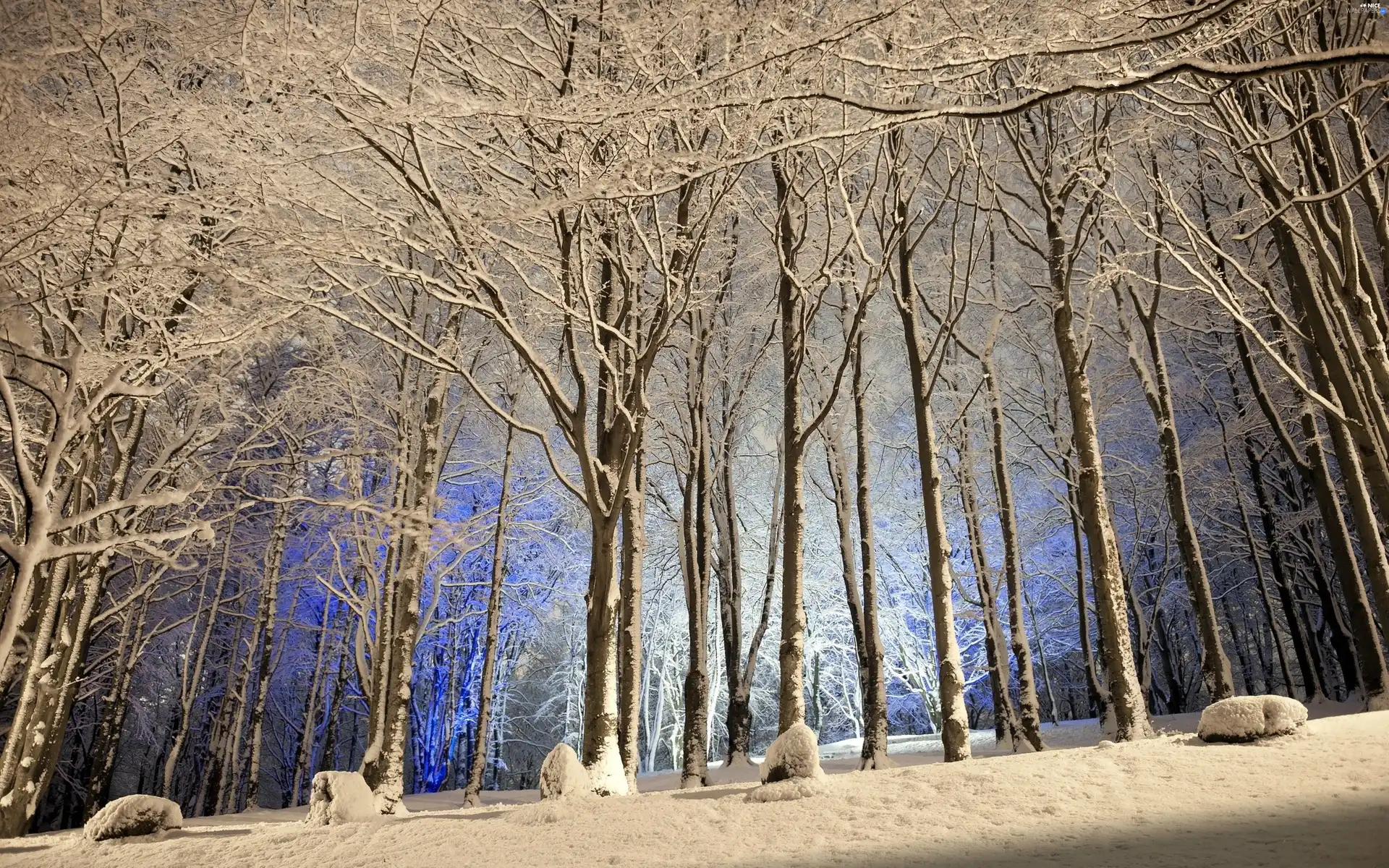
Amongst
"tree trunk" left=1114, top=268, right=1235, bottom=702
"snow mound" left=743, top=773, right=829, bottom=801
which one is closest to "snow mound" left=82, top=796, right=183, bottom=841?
"snow mound" left=743, top=773, right=829, bottom=801

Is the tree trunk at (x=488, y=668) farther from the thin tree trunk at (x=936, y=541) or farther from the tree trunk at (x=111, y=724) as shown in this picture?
the thin tree trunk at (x=936, y=541)

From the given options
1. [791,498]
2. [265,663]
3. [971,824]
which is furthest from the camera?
[265,663]

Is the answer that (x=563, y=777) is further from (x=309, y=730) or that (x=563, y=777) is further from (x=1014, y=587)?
(x=309, y=730)

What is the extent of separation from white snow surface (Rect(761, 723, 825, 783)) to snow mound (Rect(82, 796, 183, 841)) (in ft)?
17.1

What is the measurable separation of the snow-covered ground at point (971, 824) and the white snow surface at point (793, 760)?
0.61 ft

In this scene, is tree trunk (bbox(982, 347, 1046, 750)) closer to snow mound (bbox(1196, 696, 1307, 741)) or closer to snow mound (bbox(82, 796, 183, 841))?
snow mound (bbox(1196, 696, 1307, 741))

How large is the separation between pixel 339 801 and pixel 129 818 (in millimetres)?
1903

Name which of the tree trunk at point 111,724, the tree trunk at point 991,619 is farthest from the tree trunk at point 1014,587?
the tree trunk at point 111,724

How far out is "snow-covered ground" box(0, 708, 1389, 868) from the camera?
12.3 feet

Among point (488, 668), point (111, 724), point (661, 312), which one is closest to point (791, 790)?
point (661, 312)

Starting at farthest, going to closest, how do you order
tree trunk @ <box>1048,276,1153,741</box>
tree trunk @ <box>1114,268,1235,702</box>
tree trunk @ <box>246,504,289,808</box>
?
1. tree trunk @ <box>246,504,289,808</box>
2. tree trunk @ <box>1114,268,1235,702</box>
3. tree trunk @ <box>1048,276,1153,741</box>

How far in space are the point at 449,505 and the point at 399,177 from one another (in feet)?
53.7

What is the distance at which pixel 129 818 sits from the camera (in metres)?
6.46

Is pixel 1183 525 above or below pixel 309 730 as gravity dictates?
above
